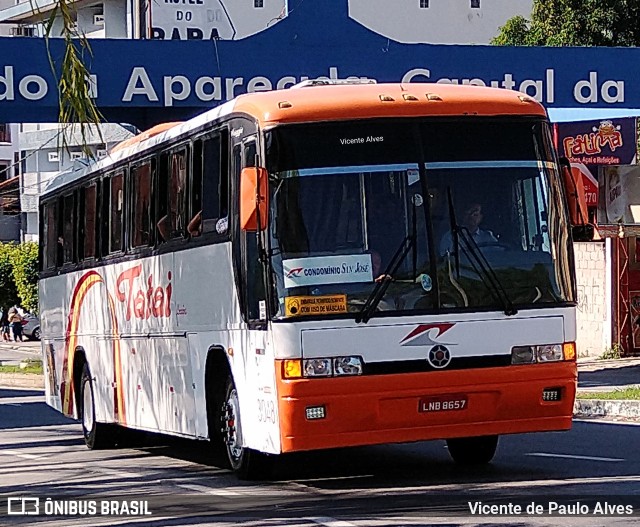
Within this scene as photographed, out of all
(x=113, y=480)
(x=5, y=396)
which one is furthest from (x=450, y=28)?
(x=113, y=480)

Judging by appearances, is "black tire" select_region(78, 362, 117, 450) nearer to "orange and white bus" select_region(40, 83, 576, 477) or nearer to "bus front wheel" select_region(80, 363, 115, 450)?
"bus front wheel" select_region(80, 363, 115, 450)

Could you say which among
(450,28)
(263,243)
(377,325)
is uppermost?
(450,28)

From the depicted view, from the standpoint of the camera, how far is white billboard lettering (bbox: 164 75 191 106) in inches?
815

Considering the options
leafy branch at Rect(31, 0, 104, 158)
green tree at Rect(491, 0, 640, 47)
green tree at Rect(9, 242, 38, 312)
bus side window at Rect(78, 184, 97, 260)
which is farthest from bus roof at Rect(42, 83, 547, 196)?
green tree at Rect(9, 242, 38, 312)

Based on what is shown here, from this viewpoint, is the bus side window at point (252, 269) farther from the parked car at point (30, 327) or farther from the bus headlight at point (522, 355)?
the parked car at point (30, 327)

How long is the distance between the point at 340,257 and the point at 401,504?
193 cm

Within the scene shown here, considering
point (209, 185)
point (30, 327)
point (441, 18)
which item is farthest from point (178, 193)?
point (441, 18)

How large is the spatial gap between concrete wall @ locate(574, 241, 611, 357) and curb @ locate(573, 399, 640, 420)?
10202mm

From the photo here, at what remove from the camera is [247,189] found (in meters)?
10.8

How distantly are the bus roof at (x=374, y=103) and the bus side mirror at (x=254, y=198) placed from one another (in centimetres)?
54

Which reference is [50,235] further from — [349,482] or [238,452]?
[349,482]

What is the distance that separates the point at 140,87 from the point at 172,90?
0.47m

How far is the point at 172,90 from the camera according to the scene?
2073 centimetres

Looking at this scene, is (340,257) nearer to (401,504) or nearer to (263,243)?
(263,243)
